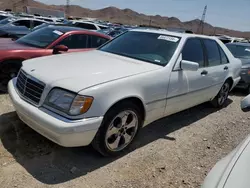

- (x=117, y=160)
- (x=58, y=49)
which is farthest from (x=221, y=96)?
(x=58, y=49)

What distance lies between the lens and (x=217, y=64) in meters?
5.05

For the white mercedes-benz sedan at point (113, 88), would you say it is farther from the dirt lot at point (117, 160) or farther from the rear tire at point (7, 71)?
the rear tire at point (7, 71)

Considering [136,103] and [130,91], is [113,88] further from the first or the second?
[136,103]

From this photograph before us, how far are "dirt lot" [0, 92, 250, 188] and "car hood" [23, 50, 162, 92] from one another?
915 millimetres

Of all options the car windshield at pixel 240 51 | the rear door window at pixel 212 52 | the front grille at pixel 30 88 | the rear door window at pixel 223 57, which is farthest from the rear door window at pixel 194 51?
the car windshield at pixel 240 51

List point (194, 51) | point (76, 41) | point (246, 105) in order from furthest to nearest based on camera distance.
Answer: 1. point (76, 41)
2. point (194, 51)
3. point (246, 105)

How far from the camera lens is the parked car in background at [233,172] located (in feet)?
4.98

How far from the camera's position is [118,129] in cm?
330

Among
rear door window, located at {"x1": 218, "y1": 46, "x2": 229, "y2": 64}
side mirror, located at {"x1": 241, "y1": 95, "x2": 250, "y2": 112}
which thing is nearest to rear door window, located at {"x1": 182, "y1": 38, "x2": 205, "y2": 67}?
rear door window, located at {"x1": 218, "y1": 46, "x2": 229, "y2": 64}

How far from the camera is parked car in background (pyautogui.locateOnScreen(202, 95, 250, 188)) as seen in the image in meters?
1.52

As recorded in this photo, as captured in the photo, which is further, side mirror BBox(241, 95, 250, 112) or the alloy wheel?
the alloy wheel

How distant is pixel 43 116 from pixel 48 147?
0.72 m

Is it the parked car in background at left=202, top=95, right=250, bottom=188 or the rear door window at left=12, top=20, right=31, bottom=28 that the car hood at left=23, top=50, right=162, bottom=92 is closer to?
the parked car in background at left=202, top=95, right=250, bottom=188

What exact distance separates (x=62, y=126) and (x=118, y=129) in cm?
82
